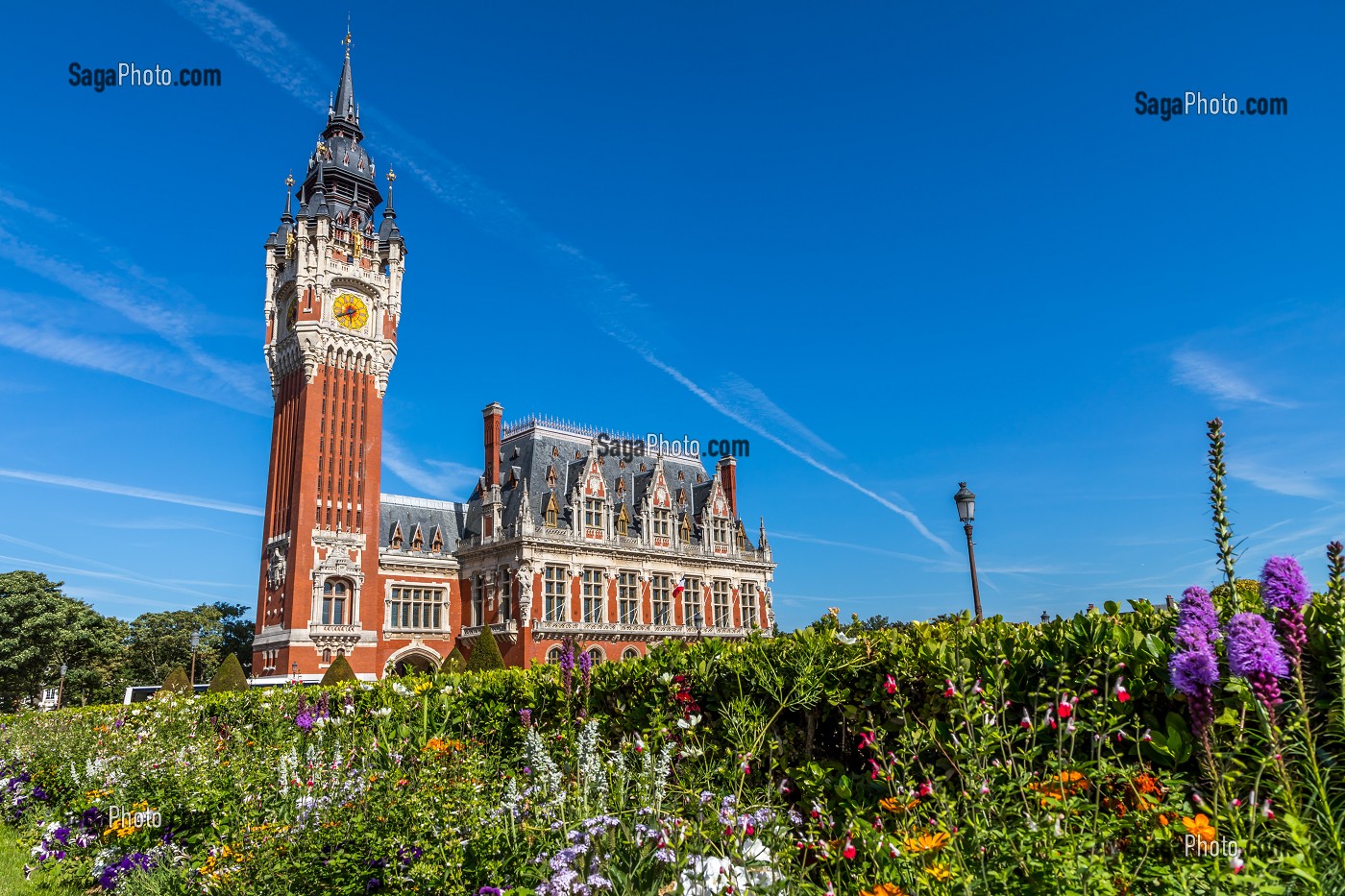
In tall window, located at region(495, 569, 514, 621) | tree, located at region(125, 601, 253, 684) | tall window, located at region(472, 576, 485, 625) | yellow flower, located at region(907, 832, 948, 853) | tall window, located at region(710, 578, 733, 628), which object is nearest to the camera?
yellow flower, located at region(907, 832, 948, 853)

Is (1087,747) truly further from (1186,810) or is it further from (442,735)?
(442,735)

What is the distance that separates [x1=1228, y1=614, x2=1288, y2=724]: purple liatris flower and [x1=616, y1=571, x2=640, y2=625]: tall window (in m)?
44.8

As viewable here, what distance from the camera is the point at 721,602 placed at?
5294 centimetres

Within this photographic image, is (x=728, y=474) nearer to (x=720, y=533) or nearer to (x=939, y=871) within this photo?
(x=720, y=533)

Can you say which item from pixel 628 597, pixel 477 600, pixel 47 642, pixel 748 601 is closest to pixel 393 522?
pixel 477 600

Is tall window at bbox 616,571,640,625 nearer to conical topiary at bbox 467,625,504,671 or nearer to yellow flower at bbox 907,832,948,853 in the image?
conical topiary at bbox 467,625,504,671

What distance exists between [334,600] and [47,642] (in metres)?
28.7

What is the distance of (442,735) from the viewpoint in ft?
36.6

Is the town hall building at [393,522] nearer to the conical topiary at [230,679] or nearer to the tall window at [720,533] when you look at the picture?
the tall window at [720,533]

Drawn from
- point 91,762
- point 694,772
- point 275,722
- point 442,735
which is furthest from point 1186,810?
point 91,762

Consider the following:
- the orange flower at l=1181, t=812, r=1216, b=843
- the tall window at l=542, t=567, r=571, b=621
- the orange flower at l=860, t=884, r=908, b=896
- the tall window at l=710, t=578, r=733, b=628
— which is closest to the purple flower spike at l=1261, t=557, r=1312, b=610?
the orange flower at l=1181, t=812, r=1216, b=843

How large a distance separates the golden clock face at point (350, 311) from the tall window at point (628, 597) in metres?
20.4

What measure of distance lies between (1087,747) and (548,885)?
3720mm

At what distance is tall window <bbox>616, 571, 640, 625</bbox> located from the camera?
1877 inches
